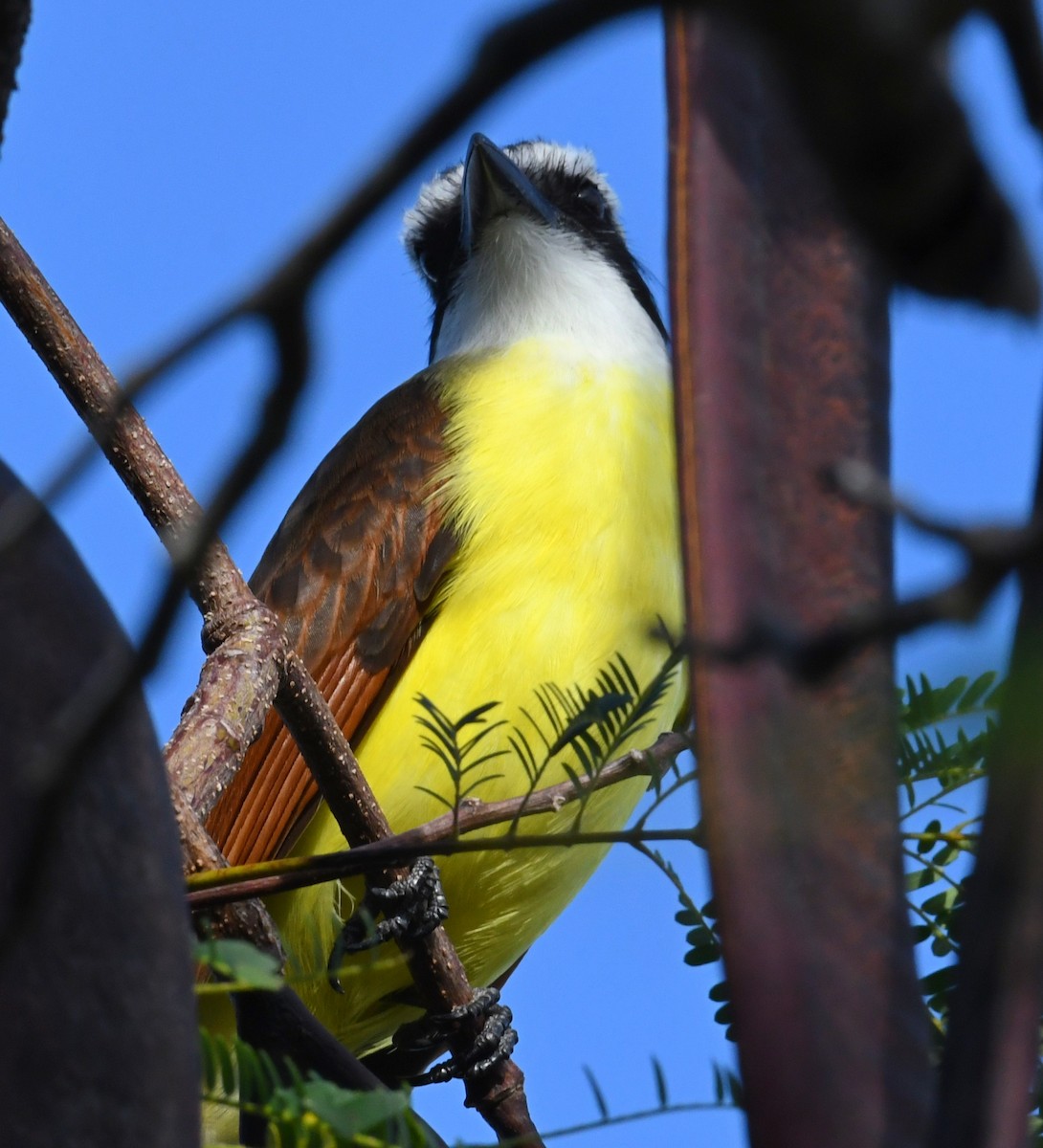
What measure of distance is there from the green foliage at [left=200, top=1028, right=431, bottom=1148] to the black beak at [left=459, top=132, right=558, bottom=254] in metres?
3.57

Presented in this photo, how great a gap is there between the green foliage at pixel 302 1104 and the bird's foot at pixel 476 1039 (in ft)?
4.72

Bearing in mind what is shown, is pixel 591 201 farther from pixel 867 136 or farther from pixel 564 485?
pixel 867 136

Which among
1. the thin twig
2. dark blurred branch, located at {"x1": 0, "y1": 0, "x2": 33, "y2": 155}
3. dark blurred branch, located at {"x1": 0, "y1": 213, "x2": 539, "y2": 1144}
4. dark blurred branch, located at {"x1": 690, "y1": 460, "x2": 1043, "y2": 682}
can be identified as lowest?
dark blurred branch, located at {"x1": 690, "y1": 460, "x2": 1043, "y2": 682}

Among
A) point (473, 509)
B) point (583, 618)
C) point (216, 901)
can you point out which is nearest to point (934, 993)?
point (216, 901)

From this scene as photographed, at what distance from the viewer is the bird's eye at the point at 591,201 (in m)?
5.05

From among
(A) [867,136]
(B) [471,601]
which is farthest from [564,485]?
(A) [867,136]

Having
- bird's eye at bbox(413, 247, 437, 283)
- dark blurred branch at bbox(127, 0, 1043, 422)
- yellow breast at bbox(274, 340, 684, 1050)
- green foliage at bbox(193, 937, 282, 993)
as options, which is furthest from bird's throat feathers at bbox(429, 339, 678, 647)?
dark blurred branch at bbox(127, 0, 1043, 422)

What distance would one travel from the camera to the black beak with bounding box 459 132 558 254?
459 centimetres

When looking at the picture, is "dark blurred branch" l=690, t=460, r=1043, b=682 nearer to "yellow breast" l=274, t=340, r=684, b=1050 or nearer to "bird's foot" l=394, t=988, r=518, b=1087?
"bird's foot" l=394, t=988, r=518, b=1087

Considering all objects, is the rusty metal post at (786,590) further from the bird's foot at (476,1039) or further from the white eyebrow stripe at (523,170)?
the white eyebrow stripe at (523,170)

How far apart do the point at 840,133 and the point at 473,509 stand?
3.15 metres

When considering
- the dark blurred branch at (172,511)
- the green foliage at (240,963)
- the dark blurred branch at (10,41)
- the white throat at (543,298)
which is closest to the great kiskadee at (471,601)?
the white throat at (543,298)

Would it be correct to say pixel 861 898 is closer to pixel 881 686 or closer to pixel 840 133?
pixel 881 686

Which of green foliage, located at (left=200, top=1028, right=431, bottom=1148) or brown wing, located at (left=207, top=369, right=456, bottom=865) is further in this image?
brown wing, located at (left=207, top=369, right=456, bottom=865)
